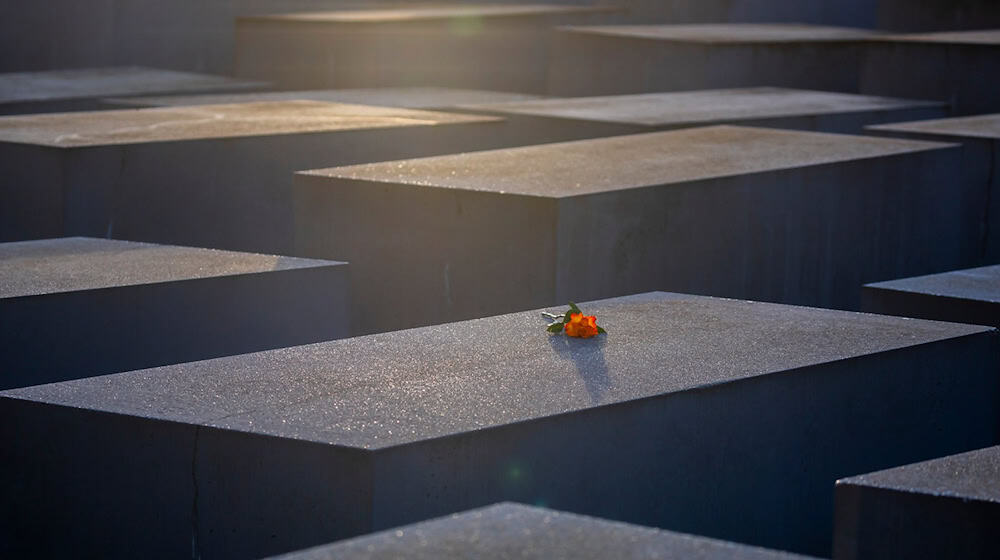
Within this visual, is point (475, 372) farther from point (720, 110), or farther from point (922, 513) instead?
point (720, 110)

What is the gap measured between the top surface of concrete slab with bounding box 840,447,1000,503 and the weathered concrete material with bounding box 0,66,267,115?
10888 mm

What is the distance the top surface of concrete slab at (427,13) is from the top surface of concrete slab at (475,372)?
495 inches

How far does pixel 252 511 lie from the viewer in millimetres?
4730

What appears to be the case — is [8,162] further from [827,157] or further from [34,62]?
[34,62]

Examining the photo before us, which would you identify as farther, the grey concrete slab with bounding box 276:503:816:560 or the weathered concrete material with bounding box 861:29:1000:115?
the weathered concrete material with bounding box 861:29:1000:115

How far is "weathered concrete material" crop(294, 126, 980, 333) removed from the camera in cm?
812

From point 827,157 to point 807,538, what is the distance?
4698mm

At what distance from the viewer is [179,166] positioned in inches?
401

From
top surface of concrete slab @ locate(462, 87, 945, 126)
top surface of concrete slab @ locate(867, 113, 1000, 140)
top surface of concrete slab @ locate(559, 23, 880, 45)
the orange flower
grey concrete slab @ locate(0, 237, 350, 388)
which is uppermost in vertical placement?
top surface of concrete slab @ locate(559, 23, 880, 45)

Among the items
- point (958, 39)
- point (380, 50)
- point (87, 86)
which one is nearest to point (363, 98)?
point (87, 86)

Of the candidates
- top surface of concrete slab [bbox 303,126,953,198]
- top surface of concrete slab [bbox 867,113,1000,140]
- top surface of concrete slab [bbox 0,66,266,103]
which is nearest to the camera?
top surface of concrete slab [bbox 303,126,953,198]

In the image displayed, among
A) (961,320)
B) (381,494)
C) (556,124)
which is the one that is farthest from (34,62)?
(381,494)

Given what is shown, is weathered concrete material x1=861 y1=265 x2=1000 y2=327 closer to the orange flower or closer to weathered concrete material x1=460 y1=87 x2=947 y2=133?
the orange flower

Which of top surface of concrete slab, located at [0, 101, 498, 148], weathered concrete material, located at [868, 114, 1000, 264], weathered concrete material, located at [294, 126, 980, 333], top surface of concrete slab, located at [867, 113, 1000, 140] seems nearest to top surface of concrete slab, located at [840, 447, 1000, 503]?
weathered concrete material, located at [294, 126, 980, 333]
